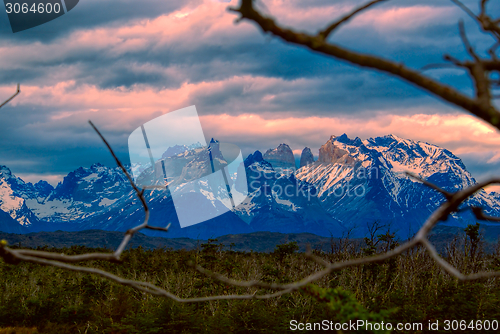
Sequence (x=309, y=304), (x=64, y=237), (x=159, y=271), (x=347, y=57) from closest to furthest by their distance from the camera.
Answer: (x=347, y=57)
(x=309, y=304)
(x=159, y=271)
(x=64, y=237)

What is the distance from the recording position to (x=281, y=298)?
40.2ft

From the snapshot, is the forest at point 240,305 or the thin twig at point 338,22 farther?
the forest at point 240,305

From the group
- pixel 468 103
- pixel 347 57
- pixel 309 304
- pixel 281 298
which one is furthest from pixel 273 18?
pixel 281 298

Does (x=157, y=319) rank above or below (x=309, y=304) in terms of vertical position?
above

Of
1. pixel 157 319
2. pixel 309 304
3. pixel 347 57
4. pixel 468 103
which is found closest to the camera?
pixel 468 103

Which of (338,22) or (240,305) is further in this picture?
(240,305)

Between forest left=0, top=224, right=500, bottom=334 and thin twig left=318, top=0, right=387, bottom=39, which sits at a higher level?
thin twig left=318, top=0, right=387, bottom=39

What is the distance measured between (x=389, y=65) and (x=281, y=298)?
1182 centimetres

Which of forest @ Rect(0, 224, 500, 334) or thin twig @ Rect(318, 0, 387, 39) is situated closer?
thin twig @ Rect(318, 0, 387, 39)

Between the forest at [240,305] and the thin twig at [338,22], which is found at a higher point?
the thin twig at [338,22]

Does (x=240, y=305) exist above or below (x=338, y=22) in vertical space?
below

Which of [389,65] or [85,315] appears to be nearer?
[389,65]

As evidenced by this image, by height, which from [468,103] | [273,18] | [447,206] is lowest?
[447,206]

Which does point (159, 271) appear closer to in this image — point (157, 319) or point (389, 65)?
point (157, 319)
